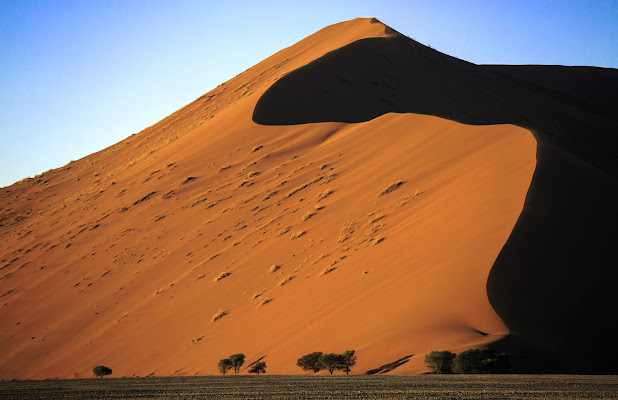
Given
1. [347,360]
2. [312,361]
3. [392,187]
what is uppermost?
[392,187]

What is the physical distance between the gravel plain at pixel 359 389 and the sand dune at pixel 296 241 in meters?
1.40

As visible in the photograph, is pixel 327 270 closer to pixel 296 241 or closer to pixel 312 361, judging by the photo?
pixel 296 241

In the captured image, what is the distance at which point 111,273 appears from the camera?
2744 centimetres

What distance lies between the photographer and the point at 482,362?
13.5m

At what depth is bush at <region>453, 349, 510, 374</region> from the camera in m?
13.5

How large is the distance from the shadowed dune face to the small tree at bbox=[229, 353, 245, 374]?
6.44 m

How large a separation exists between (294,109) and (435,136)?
1158cm

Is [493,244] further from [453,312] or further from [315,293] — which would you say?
[315,293]

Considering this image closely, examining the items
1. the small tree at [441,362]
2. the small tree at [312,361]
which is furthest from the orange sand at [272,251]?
the small tree at [312,361]

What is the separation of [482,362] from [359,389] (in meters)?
3.12

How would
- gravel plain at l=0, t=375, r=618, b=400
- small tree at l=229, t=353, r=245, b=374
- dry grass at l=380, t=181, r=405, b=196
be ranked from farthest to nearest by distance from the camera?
1. dry grass at l=380, t=181, r=405, b=196
2. small tree at l=229, t=353, r=245, b=374
3. gravel plain at l=0, t=375, r=618, b=400

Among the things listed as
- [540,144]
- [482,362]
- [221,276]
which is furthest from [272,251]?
[482,362]

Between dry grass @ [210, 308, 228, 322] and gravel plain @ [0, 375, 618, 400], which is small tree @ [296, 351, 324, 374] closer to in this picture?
gravel plain @ [0, 375, 618, 400]

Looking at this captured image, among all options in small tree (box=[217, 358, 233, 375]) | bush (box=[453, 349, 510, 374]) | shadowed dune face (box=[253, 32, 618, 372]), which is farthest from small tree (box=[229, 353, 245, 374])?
shadowed dune face (box=[253, 32, 618, 372])
